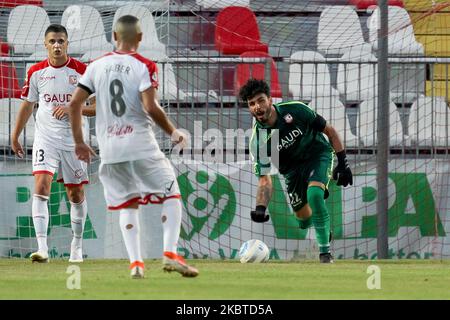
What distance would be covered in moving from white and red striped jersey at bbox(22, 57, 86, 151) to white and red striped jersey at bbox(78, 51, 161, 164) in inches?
137

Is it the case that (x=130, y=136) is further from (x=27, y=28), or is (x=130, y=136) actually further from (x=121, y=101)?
(x=27, y=28)

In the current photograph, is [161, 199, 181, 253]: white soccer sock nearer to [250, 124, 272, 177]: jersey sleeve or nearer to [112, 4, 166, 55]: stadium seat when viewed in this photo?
[250, 124, 272, 177]: jersey sleeve

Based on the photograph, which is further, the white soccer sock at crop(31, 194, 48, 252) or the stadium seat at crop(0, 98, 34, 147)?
the stadium seat at crop(0, 98, 34, 147)

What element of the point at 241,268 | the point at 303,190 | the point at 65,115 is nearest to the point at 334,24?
the point at 303,190

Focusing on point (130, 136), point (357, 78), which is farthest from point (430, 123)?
point (130, 136)

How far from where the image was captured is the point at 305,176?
1227cm

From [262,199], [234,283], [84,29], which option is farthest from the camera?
[84,29]

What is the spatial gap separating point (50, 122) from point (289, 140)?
7.97 feet

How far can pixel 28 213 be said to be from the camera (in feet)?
45.3

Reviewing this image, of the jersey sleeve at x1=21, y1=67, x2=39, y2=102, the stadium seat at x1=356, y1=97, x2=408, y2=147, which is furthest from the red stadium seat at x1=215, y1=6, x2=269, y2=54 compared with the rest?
the jersey sleeve at x1=21, y1=67, x2=39, y2=102

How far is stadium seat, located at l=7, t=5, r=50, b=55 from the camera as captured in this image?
15703mm

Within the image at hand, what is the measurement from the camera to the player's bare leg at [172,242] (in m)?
8.34

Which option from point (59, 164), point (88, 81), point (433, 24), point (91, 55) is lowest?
point (59, 164)
